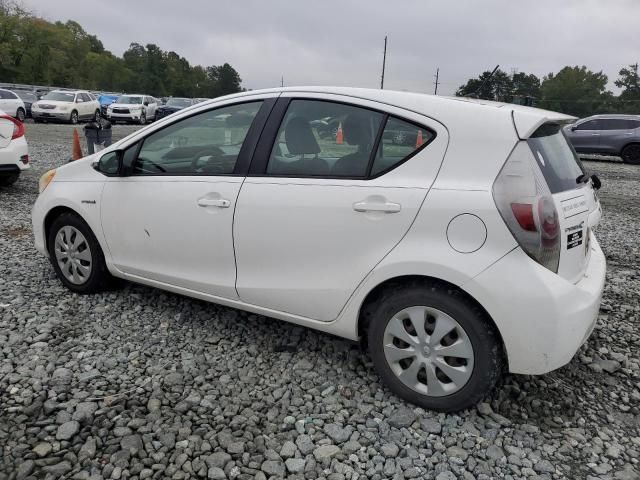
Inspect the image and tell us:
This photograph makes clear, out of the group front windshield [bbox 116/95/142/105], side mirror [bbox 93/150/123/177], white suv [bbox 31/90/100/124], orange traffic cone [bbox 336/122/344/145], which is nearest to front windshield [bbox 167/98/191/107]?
front windshield [bbox 116/95/142/105]

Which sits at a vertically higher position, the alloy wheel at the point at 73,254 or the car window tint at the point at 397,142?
the car window tint at the point at 397,142

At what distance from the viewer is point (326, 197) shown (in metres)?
2.74

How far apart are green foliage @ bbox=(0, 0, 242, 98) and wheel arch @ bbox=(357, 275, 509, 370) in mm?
67831

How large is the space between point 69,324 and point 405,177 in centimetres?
253

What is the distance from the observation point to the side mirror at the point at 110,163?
362cm

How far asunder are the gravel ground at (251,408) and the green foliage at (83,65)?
6662 cm

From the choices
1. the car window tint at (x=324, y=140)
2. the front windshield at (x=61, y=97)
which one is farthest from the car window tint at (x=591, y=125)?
the front windshield at (x=61, y=97)

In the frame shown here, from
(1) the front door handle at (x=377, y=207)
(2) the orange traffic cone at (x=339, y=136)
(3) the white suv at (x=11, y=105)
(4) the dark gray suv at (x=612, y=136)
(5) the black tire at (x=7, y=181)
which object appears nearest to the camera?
(1) the front door handle at (x=377, y=207)

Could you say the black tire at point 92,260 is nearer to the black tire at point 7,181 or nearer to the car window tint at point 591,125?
the black tire at point 7,181

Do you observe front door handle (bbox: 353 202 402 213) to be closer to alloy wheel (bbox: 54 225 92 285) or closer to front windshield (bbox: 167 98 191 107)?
alloy wheel (bbox: 54 225 92 285)

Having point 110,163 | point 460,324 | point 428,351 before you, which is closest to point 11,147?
point 110,163

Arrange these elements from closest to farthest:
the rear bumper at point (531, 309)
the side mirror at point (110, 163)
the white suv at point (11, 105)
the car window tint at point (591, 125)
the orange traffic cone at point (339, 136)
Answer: the rear bumper at point (531, 309) < the orange traffic cone at point (339, 136) < the side mirror at point (110, 163) < the car window tint at point (591, 125) < the white suv at point (11, 105)

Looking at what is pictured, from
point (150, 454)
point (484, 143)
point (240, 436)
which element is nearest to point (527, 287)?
point (484, 143)

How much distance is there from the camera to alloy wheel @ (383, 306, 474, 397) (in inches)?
98.7
